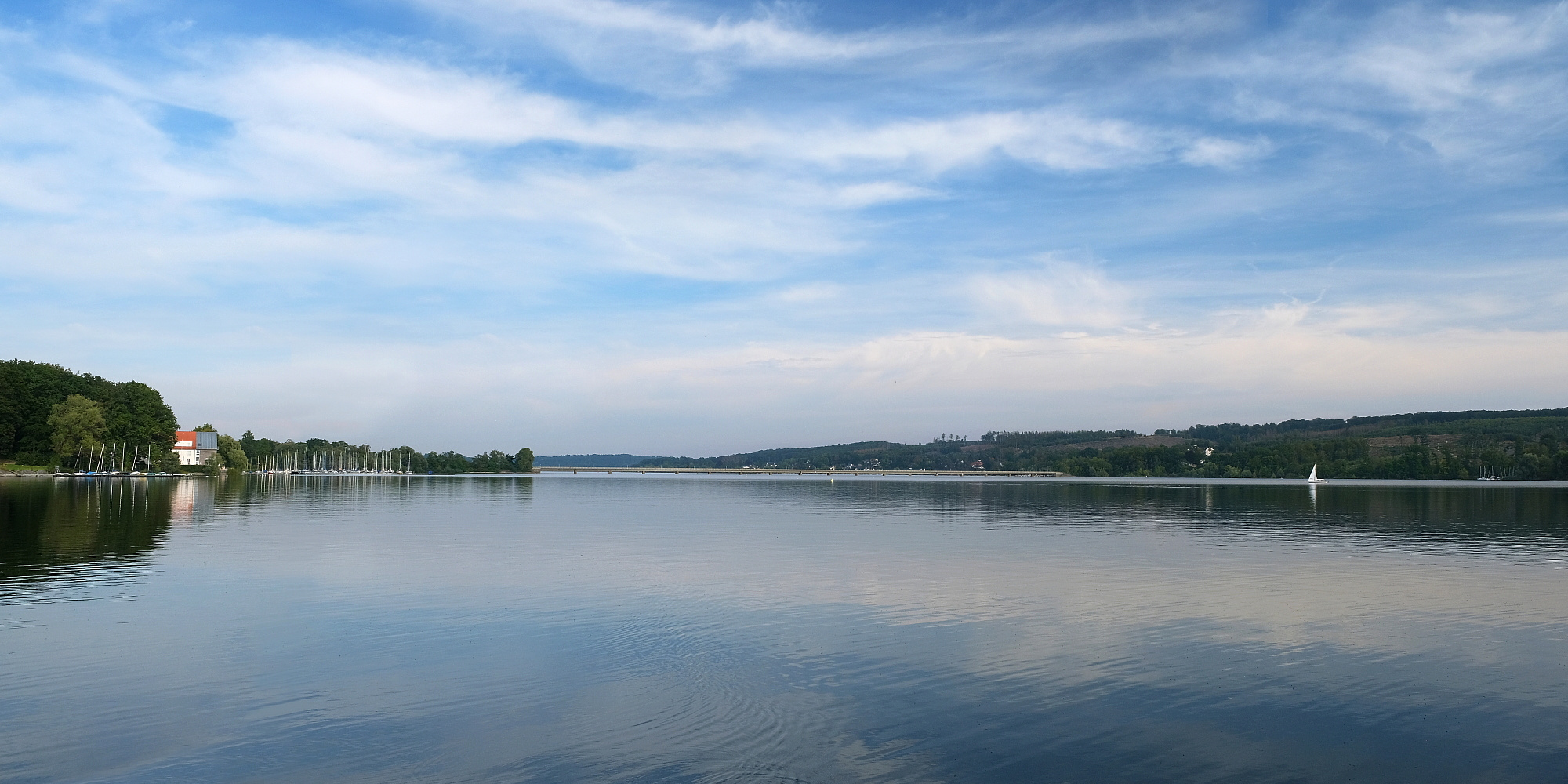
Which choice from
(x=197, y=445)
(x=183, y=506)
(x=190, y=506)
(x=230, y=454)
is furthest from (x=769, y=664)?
(x=197, y=445)

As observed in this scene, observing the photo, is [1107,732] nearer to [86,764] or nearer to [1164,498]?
[86,764]

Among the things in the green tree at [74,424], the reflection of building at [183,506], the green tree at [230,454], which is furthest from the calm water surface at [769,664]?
the green tree at [230,454]

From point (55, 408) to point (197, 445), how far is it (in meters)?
70.1

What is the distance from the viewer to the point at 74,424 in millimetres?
127062

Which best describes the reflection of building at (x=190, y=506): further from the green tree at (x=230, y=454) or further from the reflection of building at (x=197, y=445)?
the reflection of building at (x=197, y=445)

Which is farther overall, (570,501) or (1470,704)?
(570,501)

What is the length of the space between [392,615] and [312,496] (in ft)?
252

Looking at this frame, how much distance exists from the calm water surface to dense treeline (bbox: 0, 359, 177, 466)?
11644cm

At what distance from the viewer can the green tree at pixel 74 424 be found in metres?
127

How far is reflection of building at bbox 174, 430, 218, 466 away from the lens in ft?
627

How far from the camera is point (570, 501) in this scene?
91.4 m

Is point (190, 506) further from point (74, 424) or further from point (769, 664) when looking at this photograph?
point (74, 424)

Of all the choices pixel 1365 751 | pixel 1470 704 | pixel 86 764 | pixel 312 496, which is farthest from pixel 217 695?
pixel 312 496

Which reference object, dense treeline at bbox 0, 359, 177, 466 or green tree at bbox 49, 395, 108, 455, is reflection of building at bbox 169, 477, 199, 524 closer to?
green tree at bbox 49, 395, 108, 455
